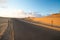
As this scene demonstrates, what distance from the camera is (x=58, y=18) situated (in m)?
9.26

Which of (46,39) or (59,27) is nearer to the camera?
(46,39)

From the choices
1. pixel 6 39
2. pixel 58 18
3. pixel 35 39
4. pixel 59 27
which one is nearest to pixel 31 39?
pixel 35 39

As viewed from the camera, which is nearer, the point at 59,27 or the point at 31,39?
the point at 31,39

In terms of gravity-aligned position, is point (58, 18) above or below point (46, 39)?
above

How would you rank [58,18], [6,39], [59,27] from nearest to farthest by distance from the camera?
[6,39]
[58,18]
[59,27]

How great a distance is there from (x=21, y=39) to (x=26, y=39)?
23cm

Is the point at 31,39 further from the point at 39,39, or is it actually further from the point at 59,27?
the point at 59,27

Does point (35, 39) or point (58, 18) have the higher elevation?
point (58, 18)

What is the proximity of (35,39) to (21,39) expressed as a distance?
2.09 ft

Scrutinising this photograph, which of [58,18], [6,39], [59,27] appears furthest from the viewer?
[59,27]

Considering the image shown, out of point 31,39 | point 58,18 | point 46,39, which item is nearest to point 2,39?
point 31,39

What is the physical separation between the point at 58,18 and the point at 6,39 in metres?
3.84

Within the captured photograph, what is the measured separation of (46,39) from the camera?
6.96 meters

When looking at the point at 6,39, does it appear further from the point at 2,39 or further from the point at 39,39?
the point at 39,39
